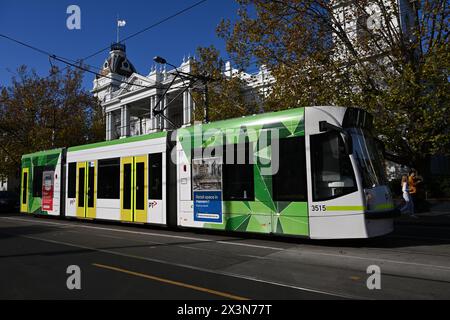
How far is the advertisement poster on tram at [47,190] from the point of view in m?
18.7

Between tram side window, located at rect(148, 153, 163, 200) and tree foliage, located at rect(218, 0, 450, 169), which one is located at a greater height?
tree foliage, located at rect(218, 0, 450, 169)

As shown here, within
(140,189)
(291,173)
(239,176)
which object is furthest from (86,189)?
(291,173)

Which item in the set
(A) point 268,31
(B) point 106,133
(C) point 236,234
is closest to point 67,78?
(B) point 106,133

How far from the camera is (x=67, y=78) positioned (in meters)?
35.0

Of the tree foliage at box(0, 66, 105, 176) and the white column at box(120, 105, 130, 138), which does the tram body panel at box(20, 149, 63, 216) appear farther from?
the white column at box(120, 105, 130, 138)

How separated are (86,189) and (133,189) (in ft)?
10.9

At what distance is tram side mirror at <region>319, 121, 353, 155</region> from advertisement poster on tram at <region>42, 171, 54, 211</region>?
13.7m

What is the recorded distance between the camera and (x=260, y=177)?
1038 centimetres

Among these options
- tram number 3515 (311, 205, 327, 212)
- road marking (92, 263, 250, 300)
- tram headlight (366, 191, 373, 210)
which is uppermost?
tram headlight (366, 191, 373, 210)

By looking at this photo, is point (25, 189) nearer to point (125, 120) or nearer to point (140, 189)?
point (140, 189)

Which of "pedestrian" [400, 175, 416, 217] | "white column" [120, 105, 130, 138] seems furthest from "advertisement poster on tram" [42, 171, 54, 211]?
"white column" [120, 105, 130, 138]

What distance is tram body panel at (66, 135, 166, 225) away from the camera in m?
13.1

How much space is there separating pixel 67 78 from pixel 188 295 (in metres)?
33.1

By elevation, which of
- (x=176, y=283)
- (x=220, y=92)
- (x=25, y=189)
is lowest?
(x=176, y=283)
